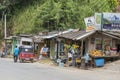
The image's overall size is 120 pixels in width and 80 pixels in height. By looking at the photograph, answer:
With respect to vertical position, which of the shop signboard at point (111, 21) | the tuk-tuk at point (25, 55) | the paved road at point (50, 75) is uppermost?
the shop signboard at point (111, 21)

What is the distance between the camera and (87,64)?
30641mm

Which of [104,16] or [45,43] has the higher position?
[104,16]

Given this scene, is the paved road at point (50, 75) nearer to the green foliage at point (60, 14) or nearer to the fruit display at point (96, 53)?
the fruit display at point (96, 53)

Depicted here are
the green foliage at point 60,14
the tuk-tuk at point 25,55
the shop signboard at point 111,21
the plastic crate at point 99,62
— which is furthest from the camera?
the green foliage at point 60,14

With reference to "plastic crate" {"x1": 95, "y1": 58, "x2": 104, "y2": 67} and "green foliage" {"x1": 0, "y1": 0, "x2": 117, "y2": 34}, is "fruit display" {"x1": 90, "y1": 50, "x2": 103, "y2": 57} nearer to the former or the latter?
"plastic crate" {"x1": 95, "y1": 58, "x2": 104, "y2": 67}

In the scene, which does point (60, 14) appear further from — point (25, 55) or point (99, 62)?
point (99, 62)

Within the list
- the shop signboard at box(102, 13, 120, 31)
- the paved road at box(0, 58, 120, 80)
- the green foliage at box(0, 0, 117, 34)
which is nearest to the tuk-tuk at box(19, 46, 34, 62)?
the shop signboard at box(102, 13, 120, 31)

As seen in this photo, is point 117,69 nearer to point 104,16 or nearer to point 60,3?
point 104,16

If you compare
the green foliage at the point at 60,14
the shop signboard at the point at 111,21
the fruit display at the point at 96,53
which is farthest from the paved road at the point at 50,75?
the green foliage at the point at 60,14

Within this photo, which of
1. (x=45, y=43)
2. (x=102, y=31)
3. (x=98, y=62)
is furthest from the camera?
(x=45, y=43)

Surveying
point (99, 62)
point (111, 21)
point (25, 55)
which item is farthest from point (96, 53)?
point (25, 55)

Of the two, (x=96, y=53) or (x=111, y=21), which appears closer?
(x=96, y=53)

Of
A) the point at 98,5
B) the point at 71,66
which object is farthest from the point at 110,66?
the point at 98,5

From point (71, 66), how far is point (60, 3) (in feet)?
66.8
